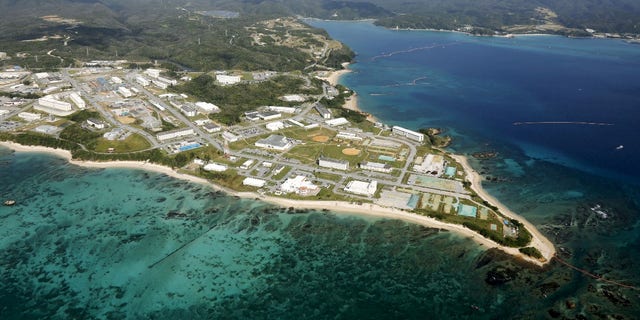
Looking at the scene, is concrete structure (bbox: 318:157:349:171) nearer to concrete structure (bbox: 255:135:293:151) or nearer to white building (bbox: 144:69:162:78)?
concrete structure (bbox: 255:135:293:151)

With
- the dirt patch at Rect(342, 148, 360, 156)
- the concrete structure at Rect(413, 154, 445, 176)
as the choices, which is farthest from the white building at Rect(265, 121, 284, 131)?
the concrete structure at Rect(413, 154, 445, 176)

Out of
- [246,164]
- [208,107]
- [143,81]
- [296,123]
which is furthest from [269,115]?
[143,81]

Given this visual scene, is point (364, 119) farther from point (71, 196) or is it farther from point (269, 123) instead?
point (71, 196)

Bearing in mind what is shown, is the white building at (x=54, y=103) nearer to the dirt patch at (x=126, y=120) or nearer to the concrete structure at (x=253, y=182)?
the dirt patch at (x=126, y=120)

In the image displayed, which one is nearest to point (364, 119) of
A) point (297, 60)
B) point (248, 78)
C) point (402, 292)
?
point (248, 78)

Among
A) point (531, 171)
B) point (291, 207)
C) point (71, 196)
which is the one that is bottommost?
point (71, 196)

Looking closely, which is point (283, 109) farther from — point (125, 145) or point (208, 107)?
point (125, 145)
